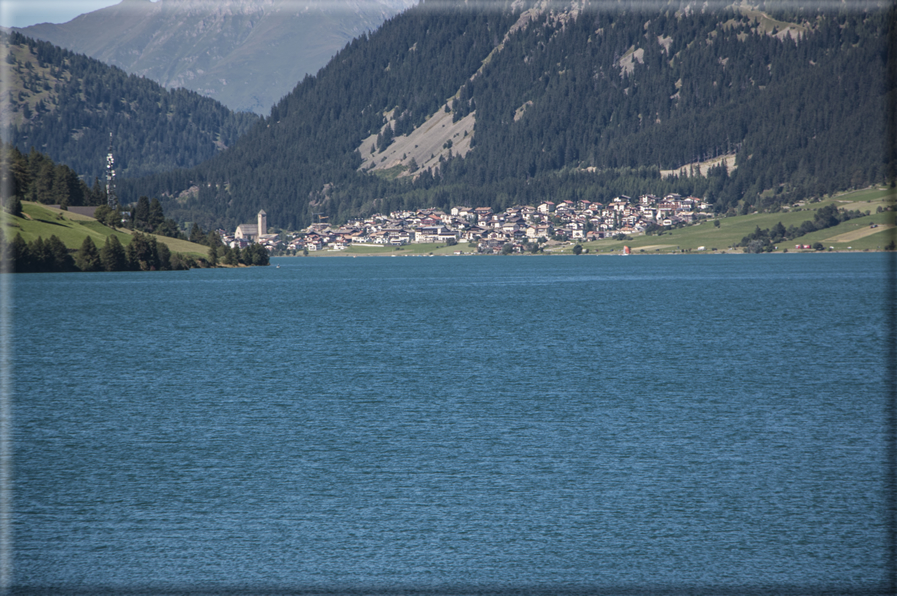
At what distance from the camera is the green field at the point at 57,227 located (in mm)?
153750

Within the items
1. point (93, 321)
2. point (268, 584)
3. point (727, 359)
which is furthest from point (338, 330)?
point (268, 584)

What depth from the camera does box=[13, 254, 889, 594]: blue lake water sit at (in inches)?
756

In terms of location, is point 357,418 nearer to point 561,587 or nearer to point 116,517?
point 116,517

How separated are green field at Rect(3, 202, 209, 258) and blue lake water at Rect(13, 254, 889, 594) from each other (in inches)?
3835

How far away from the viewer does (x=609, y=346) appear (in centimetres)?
6134

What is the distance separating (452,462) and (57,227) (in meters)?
156

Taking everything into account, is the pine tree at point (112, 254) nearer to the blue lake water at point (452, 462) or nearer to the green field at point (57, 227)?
the green field at point (57, 227)

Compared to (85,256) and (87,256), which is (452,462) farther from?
(87,256)

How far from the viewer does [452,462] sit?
2791 centimetres

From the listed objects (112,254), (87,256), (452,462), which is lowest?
(452,462)

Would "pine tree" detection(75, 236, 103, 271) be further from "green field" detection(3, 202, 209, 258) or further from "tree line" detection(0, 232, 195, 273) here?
"green field" detection(3, 202, 209, 258)

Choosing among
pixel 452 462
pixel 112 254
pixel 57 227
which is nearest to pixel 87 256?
pixel 112 254

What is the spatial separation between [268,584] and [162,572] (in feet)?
8.21

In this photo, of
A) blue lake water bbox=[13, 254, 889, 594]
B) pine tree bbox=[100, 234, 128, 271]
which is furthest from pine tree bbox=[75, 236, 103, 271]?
blue lake water bbox=[13, 254, 889, 594]
